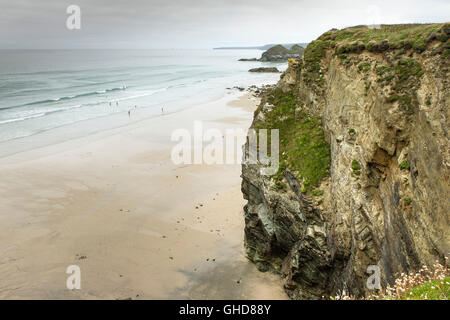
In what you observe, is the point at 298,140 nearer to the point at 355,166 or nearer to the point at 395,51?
the point at 355,166

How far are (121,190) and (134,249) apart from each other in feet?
27.2

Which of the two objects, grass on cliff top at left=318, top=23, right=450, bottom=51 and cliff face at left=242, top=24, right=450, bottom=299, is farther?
grass on cliff top at left=318, top=23, right=450, bottom=51

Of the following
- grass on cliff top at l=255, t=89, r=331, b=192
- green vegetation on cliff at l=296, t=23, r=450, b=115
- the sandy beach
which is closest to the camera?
green vegetation on cliff at l=296, t=23, r=450, b=115

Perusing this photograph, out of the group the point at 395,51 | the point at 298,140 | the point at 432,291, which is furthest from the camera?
the point at 298,140

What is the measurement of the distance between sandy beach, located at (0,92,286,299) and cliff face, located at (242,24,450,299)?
2926 millimetres

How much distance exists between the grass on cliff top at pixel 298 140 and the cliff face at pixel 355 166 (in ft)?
0.18

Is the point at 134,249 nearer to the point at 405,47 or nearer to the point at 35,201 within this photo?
the point at 35,201

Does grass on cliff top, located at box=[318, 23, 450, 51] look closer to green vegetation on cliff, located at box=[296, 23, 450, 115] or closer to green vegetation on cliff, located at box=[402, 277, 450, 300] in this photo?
green vegetation on cliff, located at box=[296, 23, 450, 115]

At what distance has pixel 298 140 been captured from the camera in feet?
50.1

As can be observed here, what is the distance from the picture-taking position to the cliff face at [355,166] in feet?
29.3

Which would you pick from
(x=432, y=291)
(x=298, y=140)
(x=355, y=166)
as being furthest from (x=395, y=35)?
(x=432, y=291)

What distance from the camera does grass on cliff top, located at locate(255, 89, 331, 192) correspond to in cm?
1388

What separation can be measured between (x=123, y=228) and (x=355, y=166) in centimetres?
1504

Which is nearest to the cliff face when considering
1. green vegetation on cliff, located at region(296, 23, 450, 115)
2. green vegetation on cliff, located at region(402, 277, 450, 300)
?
green vegetation on cliff, located at region(296, 23, 450, 115)
